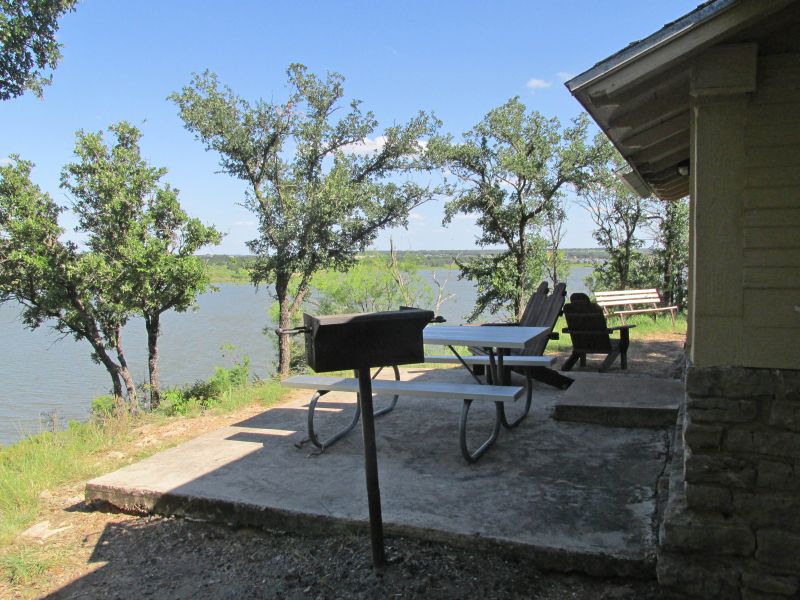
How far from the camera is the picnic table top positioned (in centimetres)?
398

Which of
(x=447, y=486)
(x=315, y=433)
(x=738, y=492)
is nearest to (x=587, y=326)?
(x=315, y=433)

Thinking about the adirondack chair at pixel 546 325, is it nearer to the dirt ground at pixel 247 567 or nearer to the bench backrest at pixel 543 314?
the bench backrest at pixel 543 314

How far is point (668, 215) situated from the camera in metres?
14.4

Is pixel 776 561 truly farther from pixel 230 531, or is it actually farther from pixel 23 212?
pixel 23 212

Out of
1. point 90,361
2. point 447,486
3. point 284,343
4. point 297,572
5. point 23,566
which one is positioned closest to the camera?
point 297,572

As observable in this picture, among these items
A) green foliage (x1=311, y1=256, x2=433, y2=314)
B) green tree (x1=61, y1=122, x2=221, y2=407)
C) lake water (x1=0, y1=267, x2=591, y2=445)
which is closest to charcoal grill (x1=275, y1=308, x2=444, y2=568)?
lake water (x1=0, y1=267, x2=591, y2=445)

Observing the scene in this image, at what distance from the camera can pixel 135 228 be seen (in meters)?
11.6

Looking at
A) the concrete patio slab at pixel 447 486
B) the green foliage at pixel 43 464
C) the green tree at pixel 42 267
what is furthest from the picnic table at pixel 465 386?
the green tree at pixel 42 267

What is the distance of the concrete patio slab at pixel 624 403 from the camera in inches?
163

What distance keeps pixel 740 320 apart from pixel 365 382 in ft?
5.11

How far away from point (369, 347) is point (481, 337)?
1854 mm

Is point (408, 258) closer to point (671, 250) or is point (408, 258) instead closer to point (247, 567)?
point (671, 250)

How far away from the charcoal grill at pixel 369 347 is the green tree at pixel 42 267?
10.4 m

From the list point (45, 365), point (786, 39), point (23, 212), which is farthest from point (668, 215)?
point (45, 365)
